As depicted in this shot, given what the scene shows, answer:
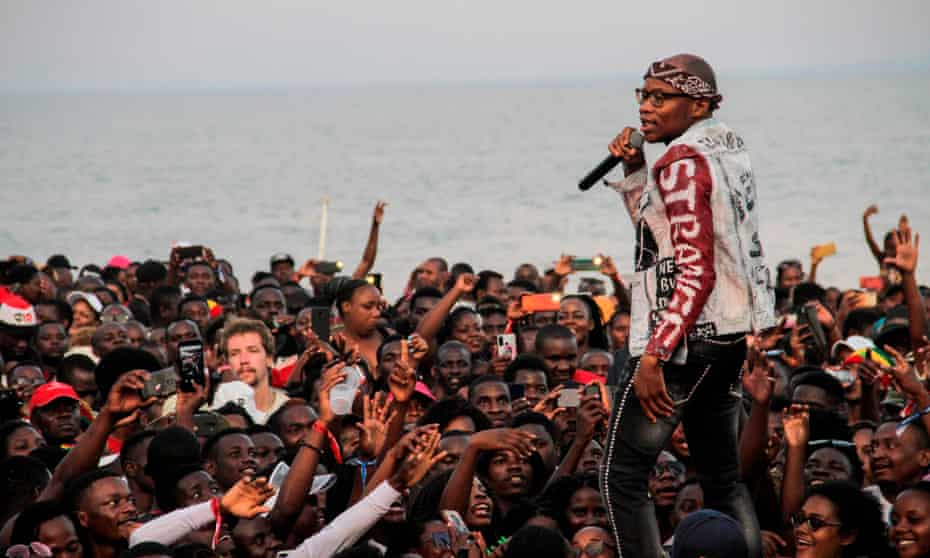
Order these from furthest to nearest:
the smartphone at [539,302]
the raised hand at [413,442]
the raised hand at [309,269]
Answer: the raised hand at [309,269] → the smartphone at [539,302] → the raised hand at [413,442]

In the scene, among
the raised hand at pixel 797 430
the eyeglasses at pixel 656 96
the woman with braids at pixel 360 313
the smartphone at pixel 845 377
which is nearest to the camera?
the eyeglasses at pixel 656 96

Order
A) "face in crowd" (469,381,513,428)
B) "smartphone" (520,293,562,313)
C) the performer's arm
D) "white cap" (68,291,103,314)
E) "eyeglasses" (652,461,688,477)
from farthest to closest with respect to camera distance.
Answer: "white cap" (68,291,103,314), "smartphone" (520,293,562,313), "face in crowd" (469,381,513,428), "eyeglasses" (652,461,688,477), the performer's arm

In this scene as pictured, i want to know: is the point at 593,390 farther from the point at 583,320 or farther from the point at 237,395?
the point at 583,320

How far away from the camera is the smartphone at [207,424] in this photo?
8781 millimetres

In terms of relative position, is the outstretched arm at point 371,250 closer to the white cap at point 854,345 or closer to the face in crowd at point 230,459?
the white cap at point 854,345

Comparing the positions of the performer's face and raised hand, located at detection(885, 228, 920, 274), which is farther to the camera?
raised hand, located at detection(885, 228, 920, 274)

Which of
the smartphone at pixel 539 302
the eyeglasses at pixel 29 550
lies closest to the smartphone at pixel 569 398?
the eyeglasses at pixel 29 550

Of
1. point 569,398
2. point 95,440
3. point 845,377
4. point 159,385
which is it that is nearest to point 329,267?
point 845,377

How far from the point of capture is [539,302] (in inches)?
484

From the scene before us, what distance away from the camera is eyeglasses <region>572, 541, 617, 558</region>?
22.5 feet

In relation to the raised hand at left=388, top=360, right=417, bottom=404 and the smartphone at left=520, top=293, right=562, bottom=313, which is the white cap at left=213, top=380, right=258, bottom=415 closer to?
the raised hand at left=388, top=360, right=417, bottom=404

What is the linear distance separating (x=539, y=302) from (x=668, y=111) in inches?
244

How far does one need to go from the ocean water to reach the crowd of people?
1679cm

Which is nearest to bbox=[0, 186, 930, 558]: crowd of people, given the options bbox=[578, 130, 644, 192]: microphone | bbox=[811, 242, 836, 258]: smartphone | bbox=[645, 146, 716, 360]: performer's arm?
bbox=[645, 146, 716, 360]: performer's arm
